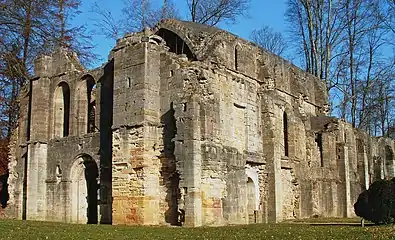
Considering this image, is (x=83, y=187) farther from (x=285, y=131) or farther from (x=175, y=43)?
(x=285, y=131)

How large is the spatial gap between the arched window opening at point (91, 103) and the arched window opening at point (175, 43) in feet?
12.9

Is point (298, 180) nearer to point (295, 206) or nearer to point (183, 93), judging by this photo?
point (295, 206)

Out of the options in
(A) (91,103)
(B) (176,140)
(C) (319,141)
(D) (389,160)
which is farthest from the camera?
(D) (389,160)

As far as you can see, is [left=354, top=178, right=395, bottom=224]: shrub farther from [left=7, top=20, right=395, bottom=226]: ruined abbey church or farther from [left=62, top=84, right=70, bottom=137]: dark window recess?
[left=62, top=84, right=70, bottom=137]: dark window recess

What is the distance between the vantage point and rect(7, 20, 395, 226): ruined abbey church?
67.3ft

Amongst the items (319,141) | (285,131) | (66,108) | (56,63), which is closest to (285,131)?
(285,131)

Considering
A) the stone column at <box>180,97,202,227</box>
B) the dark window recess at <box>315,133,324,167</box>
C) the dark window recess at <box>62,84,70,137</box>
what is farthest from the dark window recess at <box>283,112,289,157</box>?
the dark window recess at <box>62,84,70,137</box>

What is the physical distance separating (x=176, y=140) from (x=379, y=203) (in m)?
7.10

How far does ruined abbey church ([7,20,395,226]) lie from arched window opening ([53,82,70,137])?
0.05 m

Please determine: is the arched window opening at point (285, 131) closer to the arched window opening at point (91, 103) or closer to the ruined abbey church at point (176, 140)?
the ruined abbey church at point (176, 140)

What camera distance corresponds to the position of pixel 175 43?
85.2 ft

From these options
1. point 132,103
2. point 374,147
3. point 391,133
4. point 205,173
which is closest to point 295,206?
point 205,173

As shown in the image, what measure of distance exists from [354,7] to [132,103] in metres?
22.3

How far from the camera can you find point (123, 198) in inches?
821
